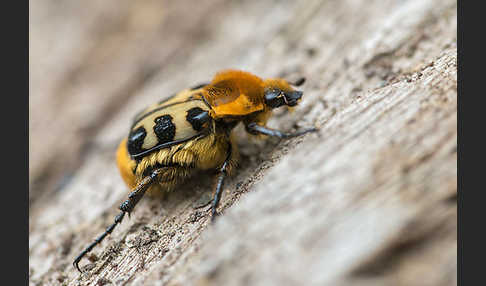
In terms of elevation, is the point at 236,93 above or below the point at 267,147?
Answer: above

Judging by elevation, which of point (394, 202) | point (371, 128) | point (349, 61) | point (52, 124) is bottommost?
point (394, 202)

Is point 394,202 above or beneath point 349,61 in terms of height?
beneath

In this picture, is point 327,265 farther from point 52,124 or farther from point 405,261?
point 52,124

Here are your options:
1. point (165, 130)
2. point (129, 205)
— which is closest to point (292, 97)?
point (165, 130)

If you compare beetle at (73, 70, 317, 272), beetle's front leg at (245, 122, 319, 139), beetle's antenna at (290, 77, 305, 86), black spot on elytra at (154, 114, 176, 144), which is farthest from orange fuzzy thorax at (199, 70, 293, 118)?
black spot on elytra at (154, 114, 176, 144)

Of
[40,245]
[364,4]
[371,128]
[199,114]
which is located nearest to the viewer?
[371,128]

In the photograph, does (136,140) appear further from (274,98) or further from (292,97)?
(292,97)

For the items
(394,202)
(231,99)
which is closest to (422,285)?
(394,202)

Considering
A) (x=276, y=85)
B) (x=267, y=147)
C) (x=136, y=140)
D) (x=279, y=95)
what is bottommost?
(x=267, y=147)
